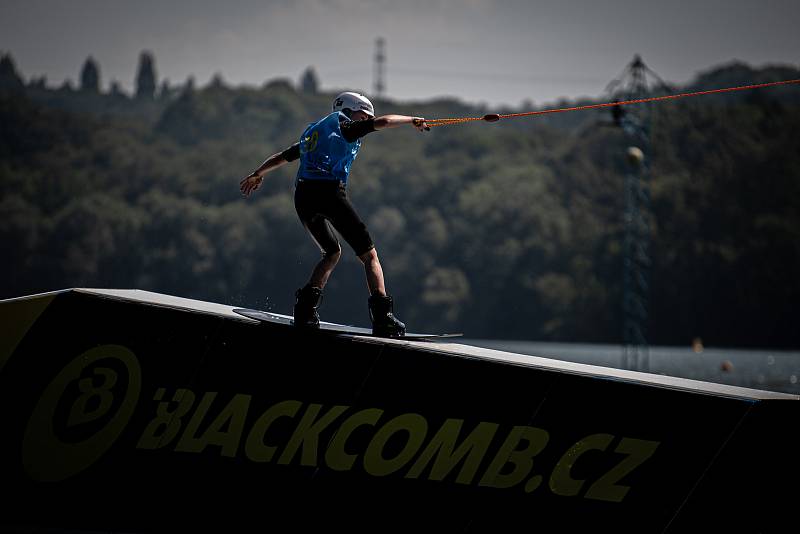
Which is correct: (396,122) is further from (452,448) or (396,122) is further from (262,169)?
(452,448)

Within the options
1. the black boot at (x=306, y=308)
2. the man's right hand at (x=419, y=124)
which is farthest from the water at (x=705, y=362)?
the man's right hand at (x=419, y=124)

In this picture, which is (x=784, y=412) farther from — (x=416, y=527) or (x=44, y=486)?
(x=44, y=486)

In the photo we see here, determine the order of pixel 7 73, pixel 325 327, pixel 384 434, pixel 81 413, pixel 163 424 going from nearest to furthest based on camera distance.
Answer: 1. pixel 81 413
2. pixel 163 424
3. pixel 384 434
4. pixel 325 327
5. pixel 7 73

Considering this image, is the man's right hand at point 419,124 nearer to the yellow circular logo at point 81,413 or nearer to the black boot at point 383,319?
the black boot at point 383,319

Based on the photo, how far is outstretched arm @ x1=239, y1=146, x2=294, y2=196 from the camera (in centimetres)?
1147

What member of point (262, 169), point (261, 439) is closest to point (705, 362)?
point (262, 169)

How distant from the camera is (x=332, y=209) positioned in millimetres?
10930

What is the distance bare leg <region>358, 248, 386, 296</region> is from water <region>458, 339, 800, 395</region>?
28883 millimetres

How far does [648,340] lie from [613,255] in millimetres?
11538

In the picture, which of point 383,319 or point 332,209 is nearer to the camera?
point 383,319

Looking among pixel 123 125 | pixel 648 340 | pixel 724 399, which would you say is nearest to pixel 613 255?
pixel 648 340

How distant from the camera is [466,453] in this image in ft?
33.6

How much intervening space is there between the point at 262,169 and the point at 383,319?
210cm

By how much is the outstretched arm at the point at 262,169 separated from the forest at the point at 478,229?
100 m
